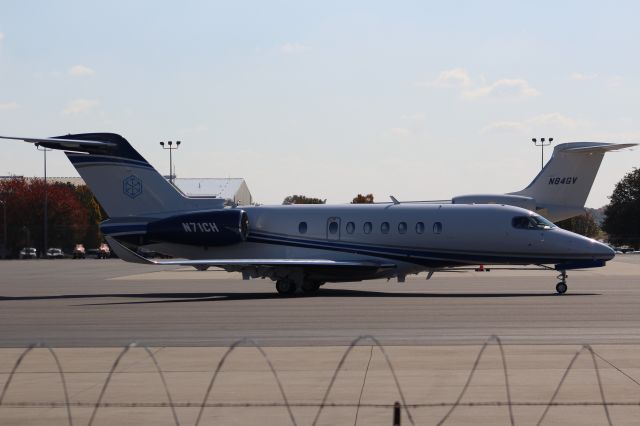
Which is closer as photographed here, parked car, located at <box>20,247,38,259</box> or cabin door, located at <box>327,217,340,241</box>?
cabin door, located at <box>327,217,340,241</box>

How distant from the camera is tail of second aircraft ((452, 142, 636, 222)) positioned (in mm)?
49375

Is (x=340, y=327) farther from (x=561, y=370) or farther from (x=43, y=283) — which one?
(x=43, y=283)

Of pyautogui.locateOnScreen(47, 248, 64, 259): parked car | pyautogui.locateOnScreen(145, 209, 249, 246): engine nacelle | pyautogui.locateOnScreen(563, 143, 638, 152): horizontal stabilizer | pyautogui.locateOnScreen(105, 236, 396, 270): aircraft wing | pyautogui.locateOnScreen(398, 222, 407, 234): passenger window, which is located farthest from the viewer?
pyautogui.locateOnScreen(47, 248, 64, 259): parked car

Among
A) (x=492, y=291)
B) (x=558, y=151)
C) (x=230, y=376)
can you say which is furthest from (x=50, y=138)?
(x=558, y=151)

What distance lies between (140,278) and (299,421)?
120 feet

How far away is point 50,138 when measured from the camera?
3231cm

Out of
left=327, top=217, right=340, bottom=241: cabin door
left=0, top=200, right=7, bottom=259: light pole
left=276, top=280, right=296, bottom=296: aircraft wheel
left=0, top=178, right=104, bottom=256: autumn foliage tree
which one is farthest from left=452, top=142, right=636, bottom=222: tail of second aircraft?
left=0, top=200, right=7, bottom=259: light pole

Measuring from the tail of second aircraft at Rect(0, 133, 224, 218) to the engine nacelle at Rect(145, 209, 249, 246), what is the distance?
96 centimetres

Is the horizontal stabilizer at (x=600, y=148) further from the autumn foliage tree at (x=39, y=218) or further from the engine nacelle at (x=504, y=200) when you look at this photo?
the autumn foliage tree at (x=39, y=218)

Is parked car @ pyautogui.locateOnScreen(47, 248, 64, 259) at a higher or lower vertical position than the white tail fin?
lower

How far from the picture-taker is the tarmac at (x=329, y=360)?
11180 millimetres

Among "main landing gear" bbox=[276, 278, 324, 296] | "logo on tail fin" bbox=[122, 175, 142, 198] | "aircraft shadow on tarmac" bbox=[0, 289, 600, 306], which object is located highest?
"logo on tail fin" bbox=[122, 175, 142, 198]

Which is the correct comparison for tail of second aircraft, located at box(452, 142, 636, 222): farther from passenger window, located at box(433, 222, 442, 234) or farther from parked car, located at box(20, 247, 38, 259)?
parked car, located at box(20, 247, 38, 259)

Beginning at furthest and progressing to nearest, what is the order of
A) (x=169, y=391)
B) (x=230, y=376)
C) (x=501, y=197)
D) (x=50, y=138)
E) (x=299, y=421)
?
1. (x=501, y=197)
2. (x=50, y=138)
3. (x=230, y=376)
4. (x=169, y=391)
5. (x=299, y=421)
